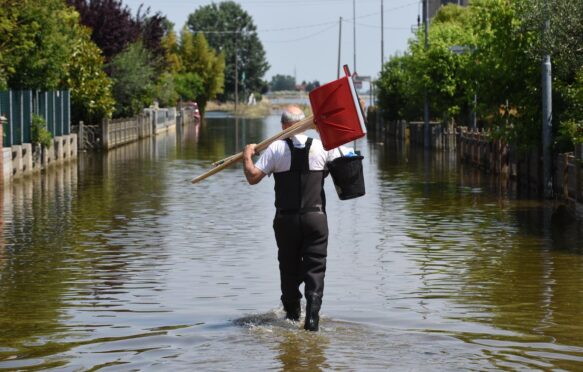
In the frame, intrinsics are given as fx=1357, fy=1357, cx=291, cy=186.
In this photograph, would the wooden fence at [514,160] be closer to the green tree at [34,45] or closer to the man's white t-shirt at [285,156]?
the man's white t-shirt at [285,156]

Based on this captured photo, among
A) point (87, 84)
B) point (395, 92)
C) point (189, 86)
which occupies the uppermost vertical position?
point (189, 86)

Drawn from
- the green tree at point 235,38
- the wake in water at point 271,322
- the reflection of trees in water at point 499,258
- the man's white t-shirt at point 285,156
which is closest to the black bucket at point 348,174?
the man's white t-shirt at point 285,156

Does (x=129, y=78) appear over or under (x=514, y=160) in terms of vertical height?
over

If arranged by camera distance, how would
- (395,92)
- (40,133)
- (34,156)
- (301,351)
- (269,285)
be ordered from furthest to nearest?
(395,92), (40,133), (34,156), (269,285), (301,351)

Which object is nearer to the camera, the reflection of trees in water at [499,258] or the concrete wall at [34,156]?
the reflection of trees in water at [499,258]

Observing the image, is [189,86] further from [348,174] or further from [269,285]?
[348,174]

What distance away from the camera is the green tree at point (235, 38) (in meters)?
192

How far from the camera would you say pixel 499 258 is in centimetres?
1669

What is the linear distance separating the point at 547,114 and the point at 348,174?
16541 mm

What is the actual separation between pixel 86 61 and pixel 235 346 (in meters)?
43.4

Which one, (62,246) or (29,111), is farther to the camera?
(29,111)

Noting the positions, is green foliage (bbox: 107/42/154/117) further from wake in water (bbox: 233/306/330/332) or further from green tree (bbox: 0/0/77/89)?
wake in water (bbox: 233/306/330/332)

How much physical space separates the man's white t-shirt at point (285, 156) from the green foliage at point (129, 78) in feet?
160

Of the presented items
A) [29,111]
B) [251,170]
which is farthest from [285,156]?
[29,111]
